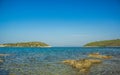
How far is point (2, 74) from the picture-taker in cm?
2538

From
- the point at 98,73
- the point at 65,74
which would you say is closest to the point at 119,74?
the point at 98,73

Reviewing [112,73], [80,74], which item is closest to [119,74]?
[112,73]

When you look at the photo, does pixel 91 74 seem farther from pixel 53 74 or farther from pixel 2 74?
pixel 2 74

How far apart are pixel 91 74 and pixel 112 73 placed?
3.07 m

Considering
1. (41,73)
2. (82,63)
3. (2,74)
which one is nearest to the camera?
(2,74)

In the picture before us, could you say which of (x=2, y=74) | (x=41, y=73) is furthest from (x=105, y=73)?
(x=2, y=74)

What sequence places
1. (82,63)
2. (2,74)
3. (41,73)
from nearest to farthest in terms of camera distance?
(2,74) < (41,73) < (82,63)

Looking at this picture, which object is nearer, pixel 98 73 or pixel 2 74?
pixel 2 74

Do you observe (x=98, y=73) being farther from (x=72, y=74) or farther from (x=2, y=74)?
(x=2, y=74)

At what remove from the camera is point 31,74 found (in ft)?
86.3

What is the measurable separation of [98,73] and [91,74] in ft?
4.50

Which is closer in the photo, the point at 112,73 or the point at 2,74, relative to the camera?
the point at 2,74

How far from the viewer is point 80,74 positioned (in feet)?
87.5

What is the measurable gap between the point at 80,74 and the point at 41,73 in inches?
204
